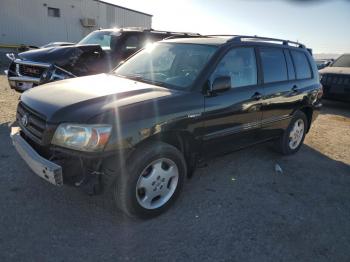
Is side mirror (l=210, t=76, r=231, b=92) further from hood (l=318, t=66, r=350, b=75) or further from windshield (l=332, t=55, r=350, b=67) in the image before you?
windshield (l=332, t=55, r=350, b=67)

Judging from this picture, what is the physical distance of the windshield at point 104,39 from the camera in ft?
26.7

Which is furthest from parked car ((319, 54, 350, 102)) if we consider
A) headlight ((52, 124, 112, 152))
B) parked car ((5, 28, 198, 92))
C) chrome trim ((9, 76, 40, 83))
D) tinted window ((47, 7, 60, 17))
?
tinted window ((47, 7, 60, 17))

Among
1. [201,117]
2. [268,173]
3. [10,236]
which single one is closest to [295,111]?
[268,173]

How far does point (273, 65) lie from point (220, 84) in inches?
61.3

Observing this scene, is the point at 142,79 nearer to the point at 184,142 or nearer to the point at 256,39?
the point at 184,142

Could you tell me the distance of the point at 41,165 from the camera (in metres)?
2.95

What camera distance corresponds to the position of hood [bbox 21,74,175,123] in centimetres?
301

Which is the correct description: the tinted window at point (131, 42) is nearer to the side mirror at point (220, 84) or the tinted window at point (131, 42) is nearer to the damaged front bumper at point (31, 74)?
the damaged front bumper at point (31, 74)

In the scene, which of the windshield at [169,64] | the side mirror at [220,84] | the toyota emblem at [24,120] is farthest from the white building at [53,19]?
the side mirror at [220,84]

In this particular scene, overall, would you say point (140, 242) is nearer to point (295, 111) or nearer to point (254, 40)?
point (254, 40)

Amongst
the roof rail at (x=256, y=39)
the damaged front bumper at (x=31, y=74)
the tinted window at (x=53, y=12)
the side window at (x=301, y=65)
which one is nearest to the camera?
the roof rail at (x=256, y=39)

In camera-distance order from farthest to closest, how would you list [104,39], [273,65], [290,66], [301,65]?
1. [104,39]
2. [301,65]
3. [290,66]
4. [273,65]

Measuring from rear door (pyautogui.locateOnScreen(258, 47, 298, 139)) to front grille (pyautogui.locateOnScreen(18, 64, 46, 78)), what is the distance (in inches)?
Result: 168

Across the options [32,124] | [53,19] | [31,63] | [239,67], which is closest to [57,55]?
[31,63]
